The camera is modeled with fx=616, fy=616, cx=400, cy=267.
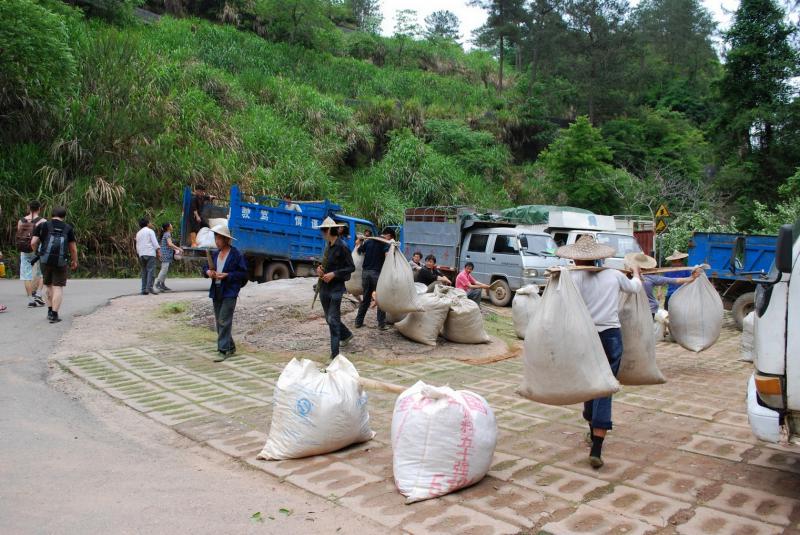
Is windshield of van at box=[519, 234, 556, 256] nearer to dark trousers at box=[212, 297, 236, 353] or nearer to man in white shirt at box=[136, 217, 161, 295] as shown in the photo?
man in white shirt at box=[136, 217, 161, 295]

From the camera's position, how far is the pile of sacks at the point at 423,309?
24.0 feet

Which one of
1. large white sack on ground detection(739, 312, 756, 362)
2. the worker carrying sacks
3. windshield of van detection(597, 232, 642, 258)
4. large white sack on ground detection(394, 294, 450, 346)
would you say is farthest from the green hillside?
large white sack on ground detection(739, 312, 756, 362)

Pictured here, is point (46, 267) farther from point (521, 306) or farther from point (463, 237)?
point (463, 237)

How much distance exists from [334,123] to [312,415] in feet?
83.5

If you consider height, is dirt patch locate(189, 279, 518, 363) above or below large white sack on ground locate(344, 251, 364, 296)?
below

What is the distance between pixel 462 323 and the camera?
808 cm

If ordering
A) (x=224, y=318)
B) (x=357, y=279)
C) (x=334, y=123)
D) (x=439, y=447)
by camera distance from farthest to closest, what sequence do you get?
(x=334, y=123)
(x=357, y=279)
(x=224, y=318)
(x=439, y=447)

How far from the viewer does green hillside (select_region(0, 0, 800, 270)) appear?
16656mm

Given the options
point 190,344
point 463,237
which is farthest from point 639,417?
point 463,237

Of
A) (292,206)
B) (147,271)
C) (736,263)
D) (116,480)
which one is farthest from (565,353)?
(292,206)

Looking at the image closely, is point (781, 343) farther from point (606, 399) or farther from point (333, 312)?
point (333, 312)

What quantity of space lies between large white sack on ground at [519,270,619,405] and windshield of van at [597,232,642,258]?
1159 cm

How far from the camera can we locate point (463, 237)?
14898 millimetres

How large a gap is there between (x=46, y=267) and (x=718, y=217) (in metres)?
21.9
